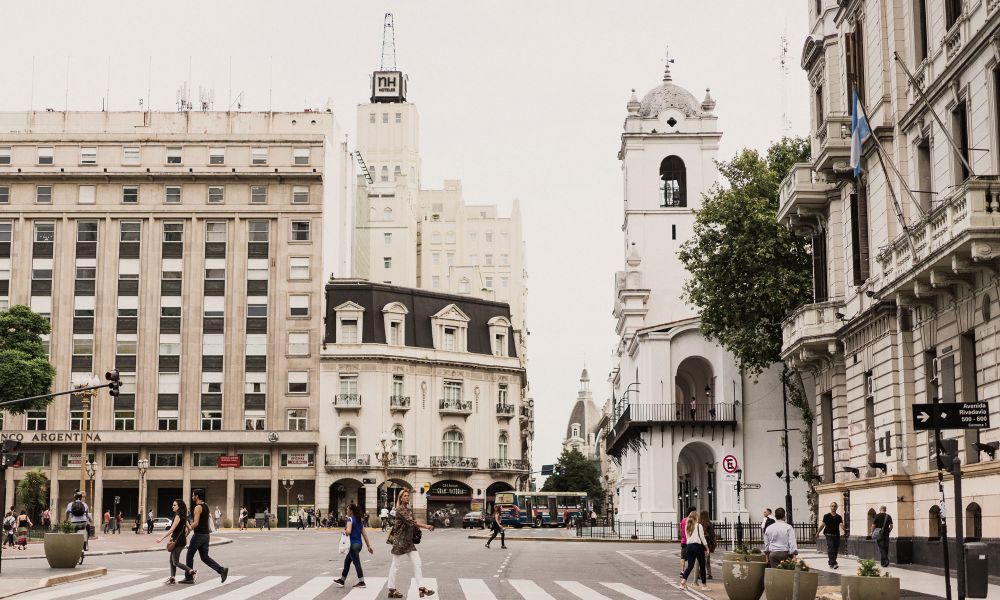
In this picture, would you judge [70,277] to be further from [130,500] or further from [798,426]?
[798,426]

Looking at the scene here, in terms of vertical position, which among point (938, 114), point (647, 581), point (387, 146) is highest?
point (387, 146)

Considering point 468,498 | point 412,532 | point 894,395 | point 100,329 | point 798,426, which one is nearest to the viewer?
point 412,532

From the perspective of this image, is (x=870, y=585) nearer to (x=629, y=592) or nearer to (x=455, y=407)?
(x=629, y=592)

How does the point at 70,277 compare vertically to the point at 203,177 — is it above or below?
below

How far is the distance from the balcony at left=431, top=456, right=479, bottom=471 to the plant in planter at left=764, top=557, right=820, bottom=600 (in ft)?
244

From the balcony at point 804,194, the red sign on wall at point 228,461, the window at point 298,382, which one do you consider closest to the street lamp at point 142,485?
the red sign on wall at point 228,461

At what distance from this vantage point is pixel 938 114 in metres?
27.9

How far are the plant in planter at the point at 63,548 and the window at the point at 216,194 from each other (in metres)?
65.0

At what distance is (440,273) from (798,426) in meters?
78.9

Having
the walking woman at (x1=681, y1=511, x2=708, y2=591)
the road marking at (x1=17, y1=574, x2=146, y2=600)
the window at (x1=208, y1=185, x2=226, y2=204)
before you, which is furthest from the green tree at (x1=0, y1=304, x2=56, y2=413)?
the walking woman at (x1=681, y1=511, x2=708, y2=591)

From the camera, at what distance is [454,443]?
9606 cm

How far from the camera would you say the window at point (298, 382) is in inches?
3570

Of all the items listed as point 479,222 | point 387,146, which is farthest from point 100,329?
point 479,222

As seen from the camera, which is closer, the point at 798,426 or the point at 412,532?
the point at 412,532
